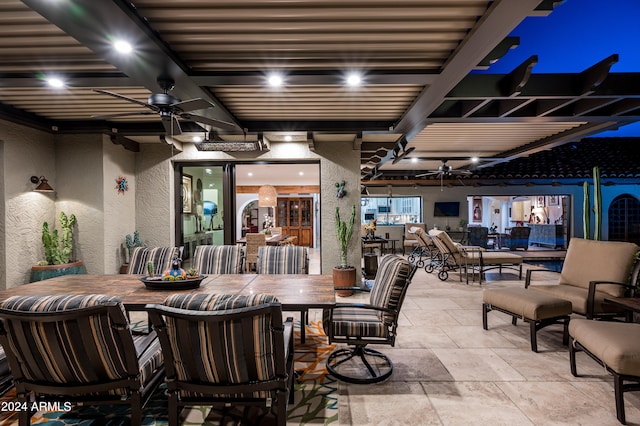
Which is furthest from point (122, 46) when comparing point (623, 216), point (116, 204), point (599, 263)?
point (623, 216)

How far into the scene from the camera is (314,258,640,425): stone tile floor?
210 centimetres

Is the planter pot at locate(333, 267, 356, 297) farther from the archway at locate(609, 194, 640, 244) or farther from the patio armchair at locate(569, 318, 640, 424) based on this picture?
the archway at locate(609, 194, 640, 244)

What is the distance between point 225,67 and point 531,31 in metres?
6.16

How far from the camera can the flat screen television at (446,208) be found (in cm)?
1238

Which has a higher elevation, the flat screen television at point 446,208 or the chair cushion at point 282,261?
the flat screen television at point 446,208

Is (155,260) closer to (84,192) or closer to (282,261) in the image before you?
(282,261)

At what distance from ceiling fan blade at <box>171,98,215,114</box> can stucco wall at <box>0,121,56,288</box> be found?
2.99m

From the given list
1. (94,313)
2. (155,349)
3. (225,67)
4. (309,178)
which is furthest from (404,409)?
(309,178)

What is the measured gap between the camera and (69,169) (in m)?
4.83

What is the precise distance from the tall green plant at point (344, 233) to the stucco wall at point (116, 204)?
3535 millimetres

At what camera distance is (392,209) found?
13.5 metres

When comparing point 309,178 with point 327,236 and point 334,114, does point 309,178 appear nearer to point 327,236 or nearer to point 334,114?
point 327,236

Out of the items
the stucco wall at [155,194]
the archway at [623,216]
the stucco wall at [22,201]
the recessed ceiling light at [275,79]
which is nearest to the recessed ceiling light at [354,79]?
the recessed ceiling light at [275,79]

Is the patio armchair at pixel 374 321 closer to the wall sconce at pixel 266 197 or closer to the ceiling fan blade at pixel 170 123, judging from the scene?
the ceiling fan blade at pixel 170 123
